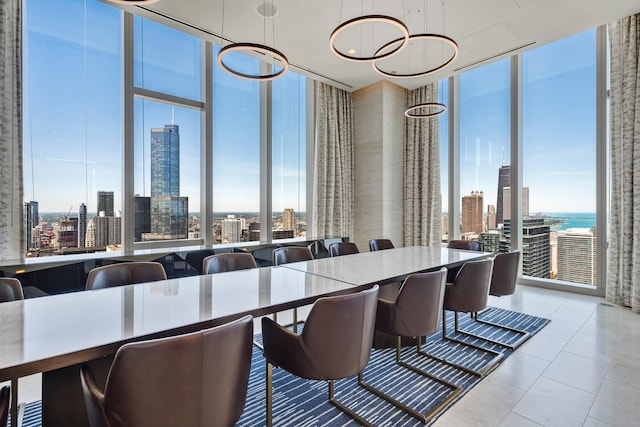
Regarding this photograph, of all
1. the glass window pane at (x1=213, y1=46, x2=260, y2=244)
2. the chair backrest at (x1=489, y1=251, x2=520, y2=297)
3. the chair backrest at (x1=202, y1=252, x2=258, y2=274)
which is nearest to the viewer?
the chair backrest at (x1=202, y1=252, x2=258, y2=274)

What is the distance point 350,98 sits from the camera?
646 centimetres

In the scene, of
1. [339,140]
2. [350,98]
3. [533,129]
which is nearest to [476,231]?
[533,129]

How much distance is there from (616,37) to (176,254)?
633cm

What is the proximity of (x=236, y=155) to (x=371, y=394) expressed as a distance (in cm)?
397

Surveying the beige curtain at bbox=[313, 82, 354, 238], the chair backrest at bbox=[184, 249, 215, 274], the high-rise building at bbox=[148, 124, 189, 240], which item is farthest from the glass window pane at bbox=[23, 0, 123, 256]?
the beige curtain at bbox=[313, 82, 354, 238]

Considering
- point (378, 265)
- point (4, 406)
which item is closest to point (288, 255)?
point (378, 265)

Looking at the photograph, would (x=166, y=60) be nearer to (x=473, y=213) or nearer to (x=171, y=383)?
(x=171, y=383)

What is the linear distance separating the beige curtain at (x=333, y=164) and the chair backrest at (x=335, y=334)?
429 cm

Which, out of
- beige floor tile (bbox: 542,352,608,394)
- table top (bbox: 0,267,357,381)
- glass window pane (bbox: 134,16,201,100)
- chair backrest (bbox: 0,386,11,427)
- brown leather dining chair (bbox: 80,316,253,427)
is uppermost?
glass window pane (bbox: 134,16,201,100)

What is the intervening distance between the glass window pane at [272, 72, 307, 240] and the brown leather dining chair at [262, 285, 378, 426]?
3.95 metres

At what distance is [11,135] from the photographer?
3197 mm

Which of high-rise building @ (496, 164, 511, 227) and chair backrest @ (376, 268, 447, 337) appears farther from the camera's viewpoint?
high-rise building @ (496, 164, 511, 227)

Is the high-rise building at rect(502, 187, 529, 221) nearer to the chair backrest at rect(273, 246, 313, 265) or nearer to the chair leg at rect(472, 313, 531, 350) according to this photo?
the chair leg at rect(472, 313, 531, 350)

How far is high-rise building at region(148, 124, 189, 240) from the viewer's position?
4.29 meters
